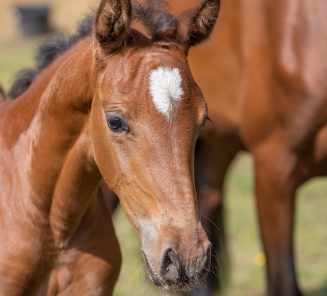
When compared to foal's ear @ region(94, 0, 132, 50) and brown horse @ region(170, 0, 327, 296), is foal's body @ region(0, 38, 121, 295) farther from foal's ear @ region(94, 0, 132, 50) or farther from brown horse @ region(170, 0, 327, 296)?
brown horse @ region(170, 0, 327, 296)

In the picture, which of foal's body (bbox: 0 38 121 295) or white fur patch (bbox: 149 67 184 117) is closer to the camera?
white fur patch (bbox: 149 67 184 117)

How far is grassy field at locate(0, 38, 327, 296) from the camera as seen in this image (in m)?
4.55

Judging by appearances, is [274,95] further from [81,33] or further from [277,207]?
[81,33]

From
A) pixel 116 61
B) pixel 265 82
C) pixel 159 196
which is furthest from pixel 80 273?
pixel 265 82

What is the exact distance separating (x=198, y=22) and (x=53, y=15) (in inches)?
454

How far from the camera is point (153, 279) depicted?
2072 mm

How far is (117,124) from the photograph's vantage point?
215cm

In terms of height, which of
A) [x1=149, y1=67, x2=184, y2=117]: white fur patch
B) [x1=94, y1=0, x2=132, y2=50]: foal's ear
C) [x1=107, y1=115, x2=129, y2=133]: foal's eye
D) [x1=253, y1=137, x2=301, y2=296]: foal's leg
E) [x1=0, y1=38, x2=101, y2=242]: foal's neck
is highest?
[x1=94, y1=0, x2=132, y2=50]: foal's ear

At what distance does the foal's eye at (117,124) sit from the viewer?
2.14 m

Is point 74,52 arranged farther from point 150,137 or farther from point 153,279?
point 153,279

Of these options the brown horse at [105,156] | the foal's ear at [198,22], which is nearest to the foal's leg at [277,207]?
the brown horse at [105,156]

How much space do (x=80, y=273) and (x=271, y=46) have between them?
1790 mm

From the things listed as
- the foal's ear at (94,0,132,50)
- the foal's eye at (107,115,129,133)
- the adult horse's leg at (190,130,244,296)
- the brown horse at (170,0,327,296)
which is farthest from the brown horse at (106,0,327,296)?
the foal's eye at (107,115,129,133)

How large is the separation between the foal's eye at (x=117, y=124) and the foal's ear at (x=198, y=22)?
1.44 ft
